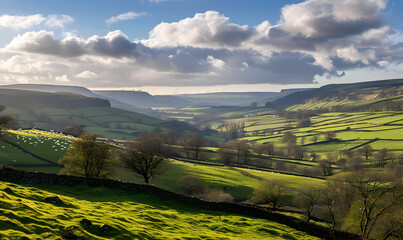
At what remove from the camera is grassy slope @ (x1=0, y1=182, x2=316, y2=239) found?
18.5 metres

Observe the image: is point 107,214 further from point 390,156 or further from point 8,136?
point 390,156

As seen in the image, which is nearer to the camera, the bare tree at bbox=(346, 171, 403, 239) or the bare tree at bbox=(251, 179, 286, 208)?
the bare tree at bbox=(346, 171, 403, 239)

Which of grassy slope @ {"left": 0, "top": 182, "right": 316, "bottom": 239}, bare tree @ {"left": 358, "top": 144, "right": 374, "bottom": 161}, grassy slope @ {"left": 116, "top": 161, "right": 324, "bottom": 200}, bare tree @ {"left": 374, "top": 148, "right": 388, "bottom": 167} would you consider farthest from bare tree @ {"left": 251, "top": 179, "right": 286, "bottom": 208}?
bare tree @ {"left": 358, "top": 144, "right": 374, "bottom": 161}

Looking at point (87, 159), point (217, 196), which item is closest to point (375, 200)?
point (217, 196)

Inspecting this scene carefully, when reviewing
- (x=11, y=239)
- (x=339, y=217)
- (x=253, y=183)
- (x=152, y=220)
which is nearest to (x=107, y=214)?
(x=152, y=220)

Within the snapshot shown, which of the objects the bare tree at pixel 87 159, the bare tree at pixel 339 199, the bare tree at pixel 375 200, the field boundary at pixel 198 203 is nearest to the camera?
the field boundary at pixel 198 203

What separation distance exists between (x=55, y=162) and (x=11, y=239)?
224ft

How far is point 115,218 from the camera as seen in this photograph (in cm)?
2484

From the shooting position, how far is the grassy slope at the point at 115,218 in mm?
18469

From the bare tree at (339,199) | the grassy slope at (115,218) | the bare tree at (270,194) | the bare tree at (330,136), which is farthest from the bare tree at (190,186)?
the bare tree at (330,136)

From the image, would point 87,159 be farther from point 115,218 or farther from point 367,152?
point 367,152

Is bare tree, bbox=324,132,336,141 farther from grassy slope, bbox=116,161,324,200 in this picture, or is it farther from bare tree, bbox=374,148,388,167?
grassy slope, bbox=116,161,324,200

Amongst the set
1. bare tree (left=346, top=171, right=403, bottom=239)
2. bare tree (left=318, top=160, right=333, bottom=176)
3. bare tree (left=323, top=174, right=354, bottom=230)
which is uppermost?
bare tree (left=346, top=171, right=403, bottom=239)

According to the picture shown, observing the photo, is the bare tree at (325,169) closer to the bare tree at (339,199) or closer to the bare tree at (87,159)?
the bare tree at (339,199)
